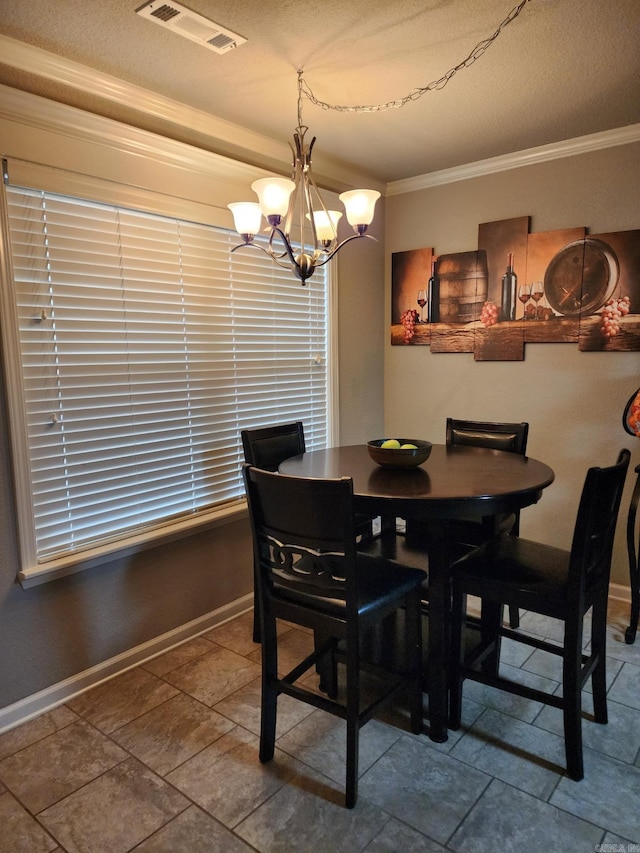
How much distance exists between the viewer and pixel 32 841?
161 centimetres

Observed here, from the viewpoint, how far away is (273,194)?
2012 mm

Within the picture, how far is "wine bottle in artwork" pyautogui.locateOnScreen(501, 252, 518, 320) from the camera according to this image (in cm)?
329

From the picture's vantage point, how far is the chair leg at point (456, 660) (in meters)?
2.03

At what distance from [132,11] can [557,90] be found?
180 cm

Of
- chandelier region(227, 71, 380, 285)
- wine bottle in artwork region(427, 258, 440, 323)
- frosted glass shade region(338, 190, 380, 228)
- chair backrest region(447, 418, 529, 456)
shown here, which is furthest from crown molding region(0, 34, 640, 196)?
chair backrest region(447, 418, 529, 456)

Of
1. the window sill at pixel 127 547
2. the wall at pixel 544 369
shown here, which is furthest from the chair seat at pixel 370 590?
the wall at pixel 544 369

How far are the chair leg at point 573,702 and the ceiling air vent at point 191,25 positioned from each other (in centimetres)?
236

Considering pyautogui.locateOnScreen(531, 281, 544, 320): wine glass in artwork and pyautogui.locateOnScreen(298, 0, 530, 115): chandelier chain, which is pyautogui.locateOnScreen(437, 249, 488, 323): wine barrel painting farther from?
pyautogui.locateOnScreen(298, 0, 530, 115): chandelier chain

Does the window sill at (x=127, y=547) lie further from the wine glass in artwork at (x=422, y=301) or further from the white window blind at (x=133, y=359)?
the wine glass in artwork at (x=422, y=301)

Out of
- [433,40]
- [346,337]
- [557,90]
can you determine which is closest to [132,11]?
[433,40]

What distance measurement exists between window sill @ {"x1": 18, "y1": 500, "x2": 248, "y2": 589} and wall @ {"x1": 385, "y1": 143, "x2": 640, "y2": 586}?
65.2 inches

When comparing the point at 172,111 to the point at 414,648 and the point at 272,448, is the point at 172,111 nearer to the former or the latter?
the point at 272,448

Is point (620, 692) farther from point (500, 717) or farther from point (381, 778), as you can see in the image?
point (381, 778)

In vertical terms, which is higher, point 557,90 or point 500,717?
point 557,90
